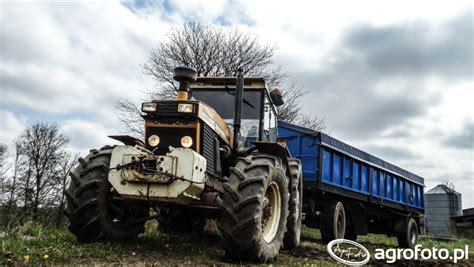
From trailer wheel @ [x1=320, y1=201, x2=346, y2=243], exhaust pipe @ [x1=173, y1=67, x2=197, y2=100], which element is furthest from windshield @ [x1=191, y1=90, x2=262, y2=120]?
trailer wheel @ [x1=320, y1=201, x2=346, y2=243]

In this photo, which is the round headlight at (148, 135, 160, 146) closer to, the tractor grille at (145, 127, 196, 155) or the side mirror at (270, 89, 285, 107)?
the tractor grille at (145, 127, 196, 155)

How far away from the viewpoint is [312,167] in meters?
10.3

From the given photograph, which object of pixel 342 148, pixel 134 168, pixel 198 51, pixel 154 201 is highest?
pixel 198 51

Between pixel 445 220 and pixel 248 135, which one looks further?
pixel 445 220

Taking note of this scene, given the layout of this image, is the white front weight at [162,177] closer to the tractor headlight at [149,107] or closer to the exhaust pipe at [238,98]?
the tractor headlight at [149,107]

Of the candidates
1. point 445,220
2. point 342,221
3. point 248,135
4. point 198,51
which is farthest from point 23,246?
point 445,220

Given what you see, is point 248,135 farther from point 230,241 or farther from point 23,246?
point 23,246

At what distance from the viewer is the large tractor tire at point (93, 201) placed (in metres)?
5.61

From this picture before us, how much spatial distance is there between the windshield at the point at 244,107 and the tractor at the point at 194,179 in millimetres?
16

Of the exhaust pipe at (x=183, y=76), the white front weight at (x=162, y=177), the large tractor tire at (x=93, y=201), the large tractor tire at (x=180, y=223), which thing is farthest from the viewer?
the large tractor tire at (x=180, y=223)

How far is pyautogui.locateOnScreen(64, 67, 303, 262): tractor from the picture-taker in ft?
17.0

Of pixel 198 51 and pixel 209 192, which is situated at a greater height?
pixel 198 51

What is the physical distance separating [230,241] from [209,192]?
3.06 feet

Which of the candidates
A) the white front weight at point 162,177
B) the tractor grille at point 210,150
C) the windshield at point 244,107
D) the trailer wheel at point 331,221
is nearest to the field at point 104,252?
the white front weight at point 162,177
